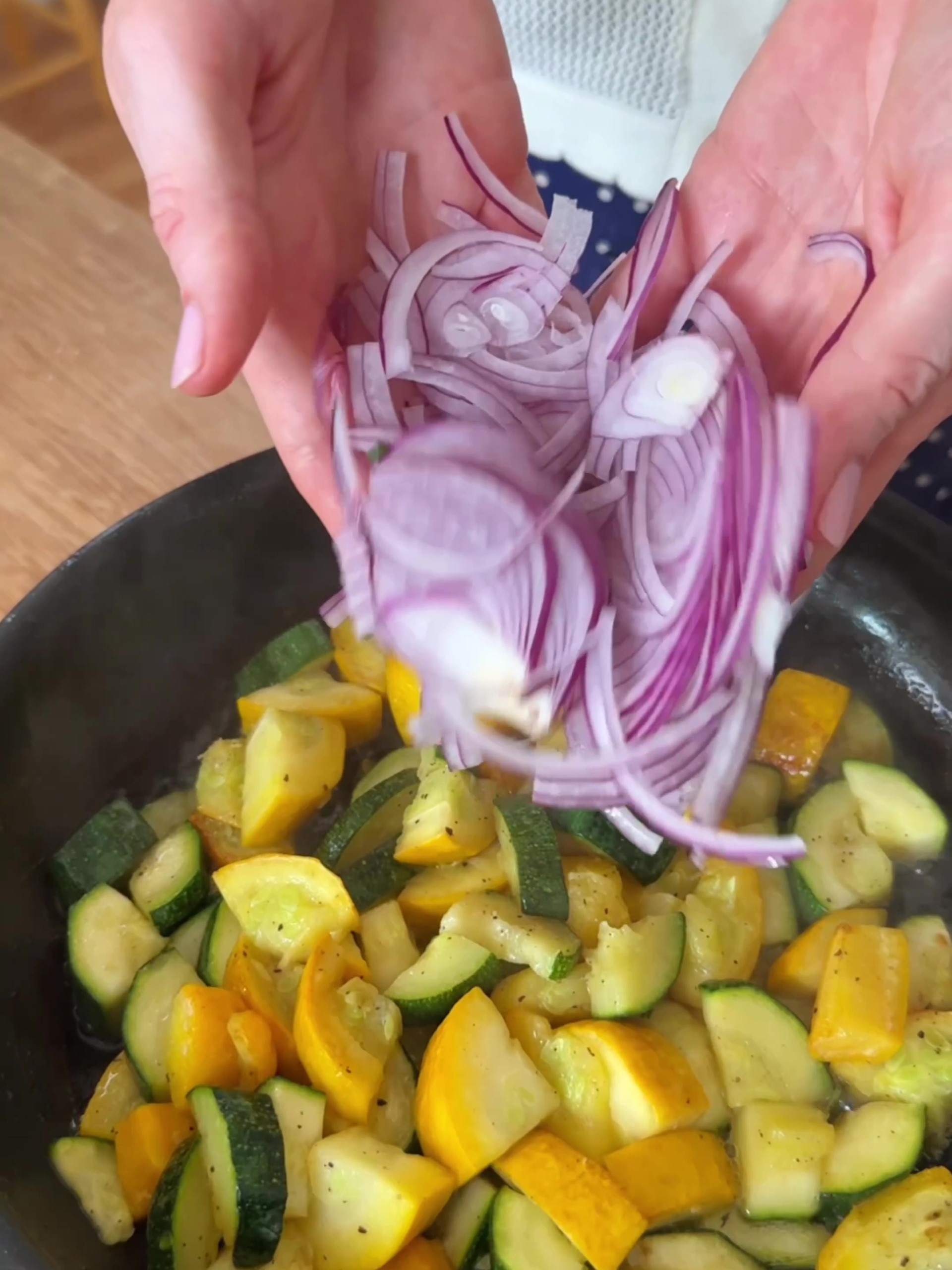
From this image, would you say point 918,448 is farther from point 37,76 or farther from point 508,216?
point 37,76

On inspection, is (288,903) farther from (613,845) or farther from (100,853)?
(613,845)

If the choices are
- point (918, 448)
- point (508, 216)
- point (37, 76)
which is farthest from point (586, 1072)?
point (37, 76)

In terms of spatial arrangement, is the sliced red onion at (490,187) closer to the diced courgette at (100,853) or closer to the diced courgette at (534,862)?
the diced courgette at (534,862)

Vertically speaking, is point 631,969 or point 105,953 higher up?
point 631,969

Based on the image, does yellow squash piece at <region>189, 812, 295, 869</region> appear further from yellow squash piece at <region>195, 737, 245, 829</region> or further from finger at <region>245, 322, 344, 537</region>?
finger at <region>245, 322, 344, 537</region>

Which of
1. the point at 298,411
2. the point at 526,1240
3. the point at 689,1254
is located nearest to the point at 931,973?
the point at 689,1254

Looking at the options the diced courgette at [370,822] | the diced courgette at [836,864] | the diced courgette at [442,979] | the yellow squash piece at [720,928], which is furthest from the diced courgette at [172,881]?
the diced courgette at [836,864]

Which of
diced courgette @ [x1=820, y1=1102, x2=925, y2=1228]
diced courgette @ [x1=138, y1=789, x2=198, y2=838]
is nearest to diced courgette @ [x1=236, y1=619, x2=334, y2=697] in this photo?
diced courgette @ [x1=138, y1=789, x2=198, y2=838]
